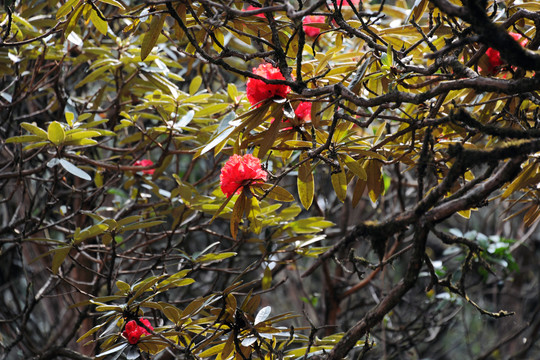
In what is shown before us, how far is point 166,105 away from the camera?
1891 mm

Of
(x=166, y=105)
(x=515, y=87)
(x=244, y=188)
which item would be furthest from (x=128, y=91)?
A: (x=515, y=87)

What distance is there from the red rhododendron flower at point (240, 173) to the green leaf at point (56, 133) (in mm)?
582

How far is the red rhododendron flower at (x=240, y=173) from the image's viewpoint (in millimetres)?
1311

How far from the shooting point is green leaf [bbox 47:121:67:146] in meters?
1.60

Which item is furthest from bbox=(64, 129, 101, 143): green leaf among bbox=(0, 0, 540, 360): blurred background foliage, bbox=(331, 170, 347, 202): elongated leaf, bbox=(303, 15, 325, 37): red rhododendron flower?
bbox=(303, 15, 325, 37): red rhododendron flower

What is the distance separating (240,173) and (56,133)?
642mm

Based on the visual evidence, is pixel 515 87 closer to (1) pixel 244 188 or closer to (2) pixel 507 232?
(1) pixel 244 188

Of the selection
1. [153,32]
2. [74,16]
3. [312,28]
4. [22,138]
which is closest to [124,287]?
[22,138]

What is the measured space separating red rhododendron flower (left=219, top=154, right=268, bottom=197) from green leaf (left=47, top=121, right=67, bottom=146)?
0.58m

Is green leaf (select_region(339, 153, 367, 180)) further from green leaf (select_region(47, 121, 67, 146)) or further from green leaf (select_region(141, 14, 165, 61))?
green leaf (select_region(47, 121, 67, 146))

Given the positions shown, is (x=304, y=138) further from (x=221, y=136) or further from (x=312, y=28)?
(x=312, y=28)

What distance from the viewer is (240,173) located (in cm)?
131

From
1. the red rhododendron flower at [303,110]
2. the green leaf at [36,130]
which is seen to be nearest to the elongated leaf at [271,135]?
the red rhododendron flower at [303,110]

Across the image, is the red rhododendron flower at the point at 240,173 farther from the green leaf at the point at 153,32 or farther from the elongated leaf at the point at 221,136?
the green leaf at the point at 153,32
